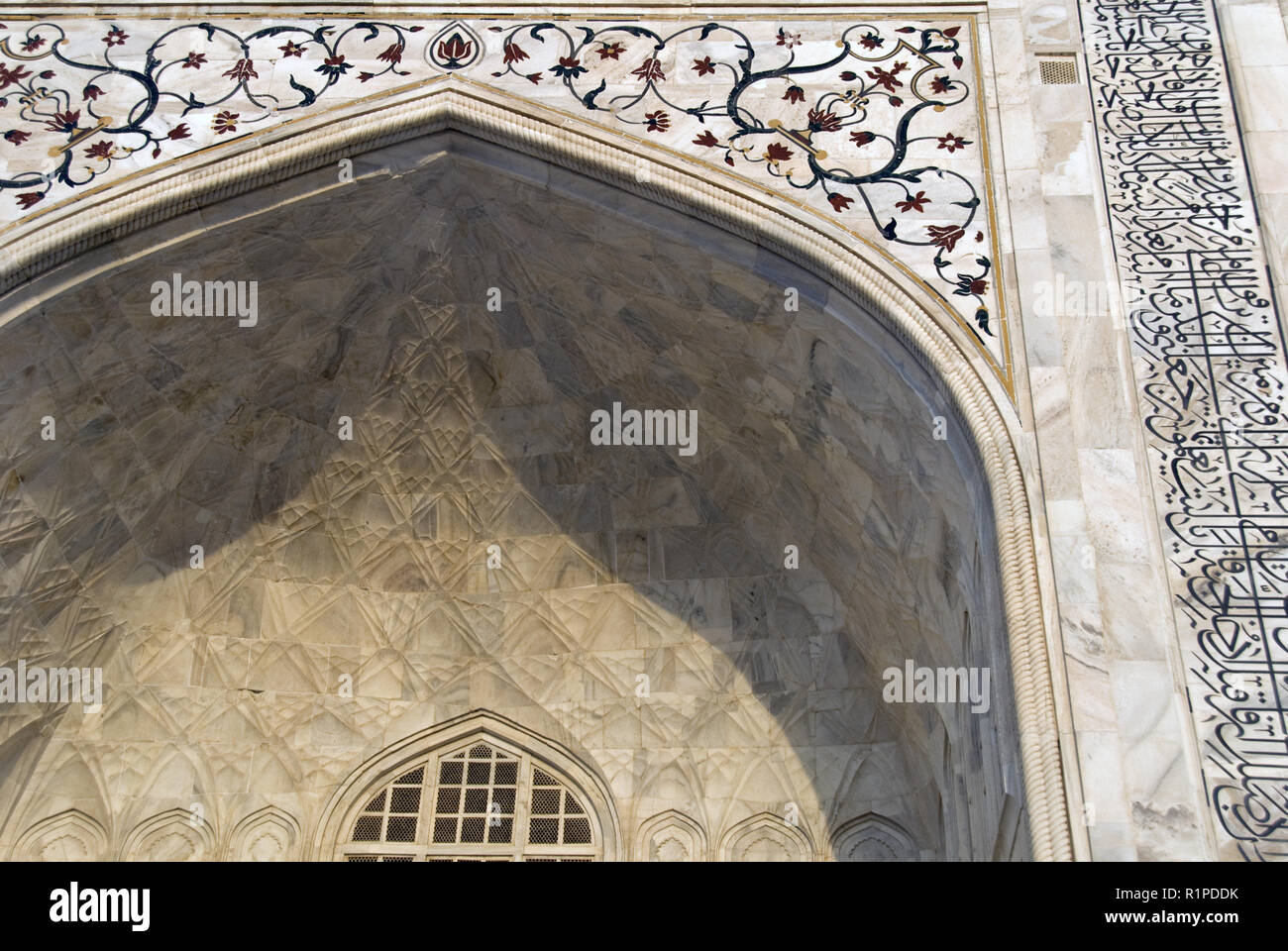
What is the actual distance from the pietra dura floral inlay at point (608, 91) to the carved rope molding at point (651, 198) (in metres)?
0.11

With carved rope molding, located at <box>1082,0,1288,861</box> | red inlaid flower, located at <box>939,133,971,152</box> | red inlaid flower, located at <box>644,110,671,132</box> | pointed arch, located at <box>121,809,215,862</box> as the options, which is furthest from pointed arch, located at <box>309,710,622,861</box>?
red inlaid flower, located at <box>939,133,971,152</box>

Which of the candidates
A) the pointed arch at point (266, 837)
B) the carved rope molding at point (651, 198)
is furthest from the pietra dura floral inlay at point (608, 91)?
the pointed arch at point (266, 837)

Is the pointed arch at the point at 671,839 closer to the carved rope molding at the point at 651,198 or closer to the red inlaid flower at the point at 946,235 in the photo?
the carved rope molding at the point at 651,198

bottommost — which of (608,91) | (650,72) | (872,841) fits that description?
(872,841)

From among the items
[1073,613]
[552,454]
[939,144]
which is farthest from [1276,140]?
[552,454]

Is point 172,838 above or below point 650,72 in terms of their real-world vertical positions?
below

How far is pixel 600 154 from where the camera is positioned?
7.24 metres

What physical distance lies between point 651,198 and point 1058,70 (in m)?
1.76

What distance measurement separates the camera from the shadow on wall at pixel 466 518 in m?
7.36

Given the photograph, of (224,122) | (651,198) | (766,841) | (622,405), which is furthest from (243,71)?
(766,841)

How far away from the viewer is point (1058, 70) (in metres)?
7.44

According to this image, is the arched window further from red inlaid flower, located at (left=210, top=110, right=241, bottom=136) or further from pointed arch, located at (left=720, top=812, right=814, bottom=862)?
red inlaid flower, located at (left=210, top=110, right=241, bottom=136)

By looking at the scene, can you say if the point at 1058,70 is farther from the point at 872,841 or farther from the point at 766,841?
the point at 766,841

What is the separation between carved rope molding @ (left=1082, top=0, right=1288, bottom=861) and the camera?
18.8 ft
